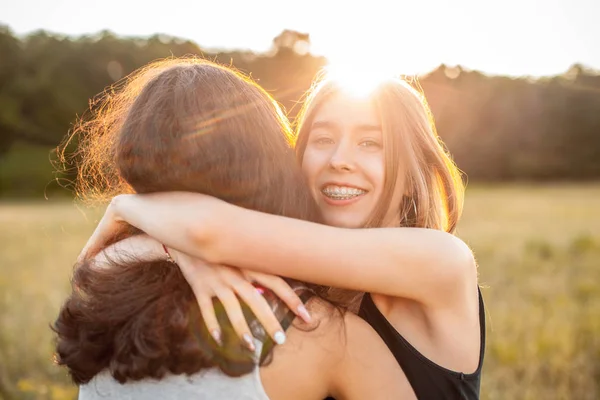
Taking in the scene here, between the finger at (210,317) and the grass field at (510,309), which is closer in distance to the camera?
the finger at (210,317)

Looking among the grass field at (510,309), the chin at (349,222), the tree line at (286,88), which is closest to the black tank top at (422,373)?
the chin at (349,222)

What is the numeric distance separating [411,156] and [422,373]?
3.16ft

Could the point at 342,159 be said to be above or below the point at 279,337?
above

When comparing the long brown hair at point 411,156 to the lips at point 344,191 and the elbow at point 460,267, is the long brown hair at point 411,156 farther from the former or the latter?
the elbow at point 460,267

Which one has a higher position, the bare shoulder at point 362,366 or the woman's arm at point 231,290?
the woman's arm at point 231,290

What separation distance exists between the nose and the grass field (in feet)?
4.20

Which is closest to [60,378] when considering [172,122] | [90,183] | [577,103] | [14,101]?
[90,183]

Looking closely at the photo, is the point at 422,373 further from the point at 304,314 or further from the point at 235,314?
the point at 235,314

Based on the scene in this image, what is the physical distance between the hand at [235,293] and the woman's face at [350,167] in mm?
900

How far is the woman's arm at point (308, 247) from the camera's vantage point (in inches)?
70.4

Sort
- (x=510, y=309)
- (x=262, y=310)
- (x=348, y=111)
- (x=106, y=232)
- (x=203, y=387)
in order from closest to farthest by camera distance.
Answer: (x=203, y=387) → (x=262, y=310) → (x=106, y=232) → (x=348, y=111) → (x=510, y=309)

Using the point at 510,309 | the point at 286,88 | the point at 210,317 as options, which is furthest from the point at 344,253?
the point at 286,88

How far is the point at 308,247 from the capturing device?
186 cm

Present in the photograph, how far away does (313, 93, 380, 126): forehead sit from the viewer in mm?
2689
